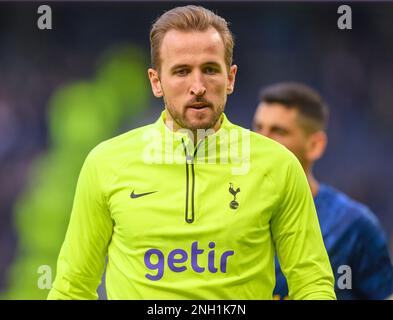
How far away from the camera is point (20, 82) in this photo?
6691 mm

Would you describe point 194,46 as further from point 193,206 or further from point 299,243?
point 299,243

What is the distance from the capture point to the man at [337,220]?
17.0 feet

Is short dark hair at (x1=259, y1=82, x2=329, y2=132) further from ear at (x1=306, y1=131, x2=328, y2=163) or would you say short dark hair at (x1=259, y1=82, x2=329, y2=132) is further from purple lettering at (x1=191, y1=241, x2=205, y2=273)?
purple lettering at (x1=191, y1=241, x2=205, y2=273)

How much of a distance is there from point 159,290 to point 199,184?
1.38ft

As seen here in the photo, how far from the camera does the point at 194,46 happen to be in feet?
10.3

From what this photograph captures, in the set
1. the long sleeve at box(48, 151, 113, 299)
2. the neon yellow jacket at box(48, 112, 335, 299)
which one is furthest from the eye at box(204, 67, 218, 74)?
the long sleeve at box(48, 151, 113, 299)

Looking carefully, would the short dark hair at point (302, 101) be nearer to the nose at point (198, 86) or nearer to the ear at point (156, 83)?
the ear at point (156, 83)

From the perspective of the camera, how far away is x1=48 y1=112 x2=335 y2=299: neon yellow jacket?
3.07m

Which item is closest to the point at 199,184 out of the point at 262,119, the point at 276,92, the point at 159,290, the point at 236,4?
the point at 159,290

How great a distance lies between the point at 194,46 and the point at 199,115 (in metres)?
0.26

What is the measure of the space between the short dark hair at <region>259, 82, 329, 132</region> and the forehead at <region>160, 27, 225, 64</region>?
8.15 ft

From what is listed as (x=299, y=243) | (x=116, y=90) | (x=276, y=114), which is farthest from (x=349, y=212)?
(x=299, y=243)

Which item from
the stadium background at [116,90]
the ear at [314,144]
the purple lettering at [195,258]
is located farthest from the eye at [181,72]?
the stadium background at [116,90]

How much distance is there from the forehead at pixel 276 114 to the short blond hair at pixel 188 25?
7.22 feet
